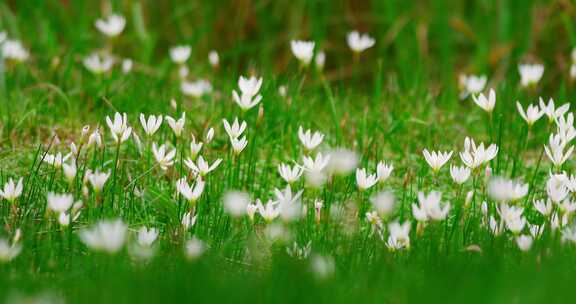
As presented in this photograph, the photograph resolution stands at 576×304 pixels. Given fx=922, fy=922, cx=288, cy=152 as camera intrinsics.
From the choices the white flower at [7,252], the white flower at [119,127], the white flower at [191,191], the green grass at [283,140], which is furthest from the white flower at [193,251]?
the white flower at [119,127]

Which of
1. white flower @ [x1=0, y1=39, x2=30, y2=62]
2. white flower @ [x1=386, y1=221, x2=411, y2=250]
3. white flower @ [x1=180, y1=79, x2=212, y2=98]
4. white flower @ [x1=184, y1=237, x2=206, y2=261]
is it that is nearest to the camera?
white flower @ [x1=184, y1=237, x2=206, y2=261]

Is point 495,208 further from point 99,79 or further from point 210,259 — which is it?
point 99,79

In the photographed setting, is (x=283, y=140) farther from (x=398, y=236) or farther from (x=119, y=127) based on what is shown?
(x=398, y=236)

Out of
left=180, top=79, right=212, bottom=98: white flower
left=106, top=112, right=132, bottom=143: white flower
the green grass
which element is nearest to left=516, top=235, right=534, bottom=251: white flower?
the green grass

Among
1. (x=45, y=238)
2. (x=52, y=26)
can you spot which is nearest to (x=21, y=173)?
(x=45, y=238)

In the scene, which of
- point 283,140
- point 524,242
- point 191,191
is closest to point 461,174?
point 524,242

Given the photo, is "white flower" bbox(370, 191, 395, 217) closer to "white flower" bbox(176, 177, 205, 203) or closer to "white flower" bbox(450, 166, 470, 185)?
"white flower" bbox(450, 166, 470, 185)
